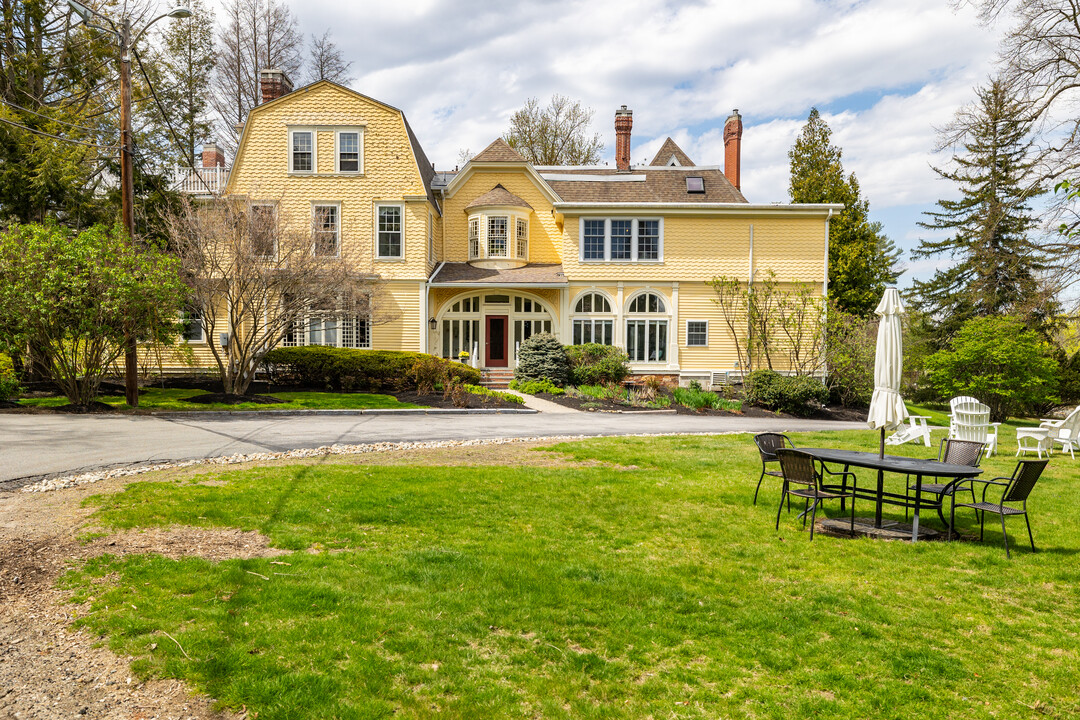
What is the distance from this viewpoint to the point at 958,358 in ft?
64.6

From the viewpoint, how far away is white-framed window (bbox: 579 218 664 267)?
26625 millimetres

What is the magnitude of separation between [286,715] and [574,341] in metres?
23.8

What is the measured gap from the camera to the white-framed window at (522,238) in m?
27.3

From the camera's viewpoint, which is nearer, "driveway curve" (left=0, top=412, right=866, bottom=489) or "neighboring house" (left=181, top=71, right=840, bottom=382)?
"driveway curve" (left=0, top=412, right=866, bottom=489)

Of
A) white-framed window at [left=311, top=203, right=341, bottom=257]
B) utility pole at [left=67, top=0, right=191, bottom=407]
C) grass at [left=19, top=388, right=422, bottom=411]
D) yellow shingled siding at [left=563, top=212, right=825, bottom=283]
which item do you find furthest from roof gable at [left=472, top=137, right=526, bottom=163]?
utility pole at [left=67, top=0, right=191, bottom=407]

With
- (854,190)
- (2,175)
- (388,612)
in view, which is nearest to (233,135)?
(2,175)

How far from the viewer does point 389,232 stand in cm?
2595

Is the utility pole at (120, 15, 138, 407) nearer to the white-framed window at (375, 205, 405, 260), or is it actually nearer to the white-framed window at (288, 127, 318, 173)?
the white-framed window at (288, 127, 318, 173)

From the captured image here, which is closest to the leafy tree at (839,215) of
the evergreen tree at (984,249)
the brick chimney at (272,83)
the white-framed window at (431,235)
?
the evergreen tree at (984,249)

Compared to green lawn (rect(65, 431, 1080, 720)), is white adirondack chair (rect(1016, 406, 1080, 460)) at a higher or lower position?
higher

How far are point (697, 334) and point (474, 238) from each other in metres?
10.0

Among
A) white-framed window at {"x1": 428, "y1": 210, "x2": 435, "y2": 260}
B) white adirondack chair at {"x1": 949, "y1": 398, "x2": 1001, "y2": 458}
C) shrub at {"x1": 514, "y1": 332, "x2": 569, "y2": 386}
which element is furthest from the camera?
white-framed window at {"x1": 428, "y1": 210, "x2": 435, "y2": 260}

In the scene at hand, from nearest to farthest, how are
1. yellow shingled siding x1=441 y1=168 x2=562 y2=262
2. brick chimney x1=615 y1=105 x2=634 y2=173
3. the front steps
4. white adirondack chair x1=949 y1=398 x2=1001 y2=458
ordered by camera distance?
white adirondack chair x1=949 y1=398 x2=1001 y2=458 → the front steps → yellow shingled siding x1=441 y1=168 x2=562 y2=262 → brick chimney x1=615 y1=105 x2=634 y2=173

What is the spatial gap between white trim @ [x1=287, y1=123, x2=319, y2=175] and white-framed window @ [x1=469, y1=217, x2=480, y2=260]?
6.43m
